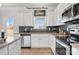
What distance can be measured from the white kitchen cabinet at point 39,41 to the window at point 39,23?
939 mm

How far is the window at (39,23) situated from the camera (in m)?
9.15

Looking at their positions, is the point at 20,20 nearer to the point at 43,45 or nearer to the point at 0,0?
the point at 43,45

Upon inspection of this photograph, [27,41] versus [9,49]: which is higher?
[9,49]

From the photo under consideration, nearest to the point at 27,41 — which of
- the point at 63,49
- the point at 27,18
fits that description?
the point at 27,18

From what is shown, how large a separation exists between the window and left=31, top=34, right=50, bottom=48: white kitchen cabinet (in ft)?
3.08

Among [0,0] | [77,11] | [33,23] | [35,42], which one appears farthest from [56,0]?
[33,23]

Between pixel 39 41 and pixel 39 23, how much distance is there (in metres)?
1.33

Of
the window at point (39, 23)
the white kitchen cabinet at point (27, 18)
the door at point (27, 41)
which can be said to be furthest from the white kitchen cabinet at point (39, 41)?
the window at point (39, 23)

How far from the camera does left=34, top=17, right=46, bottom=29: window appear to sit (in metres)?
9.15

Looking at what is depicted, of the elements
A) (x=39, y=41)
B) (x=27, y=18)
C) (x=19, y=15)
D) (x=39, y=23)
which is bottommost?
(x=39, y=41)

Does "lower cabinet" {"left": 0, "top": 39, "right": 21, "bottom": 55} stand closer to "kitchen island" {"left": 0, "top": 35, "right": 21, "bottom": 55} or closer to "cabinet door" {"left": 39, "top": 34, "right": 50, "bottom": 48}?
"kitchen island" {"left": 0, "top": 35, "right": 21, "bottom": 55}

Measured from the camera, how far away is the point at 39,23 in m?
9.27

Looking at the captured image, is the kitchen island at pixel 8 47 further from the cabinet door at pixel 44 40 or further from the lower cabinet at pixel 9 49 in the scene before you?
the cabinet door at pixel 44 40

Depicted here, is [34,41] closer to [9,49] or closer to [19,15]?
[19,15]
